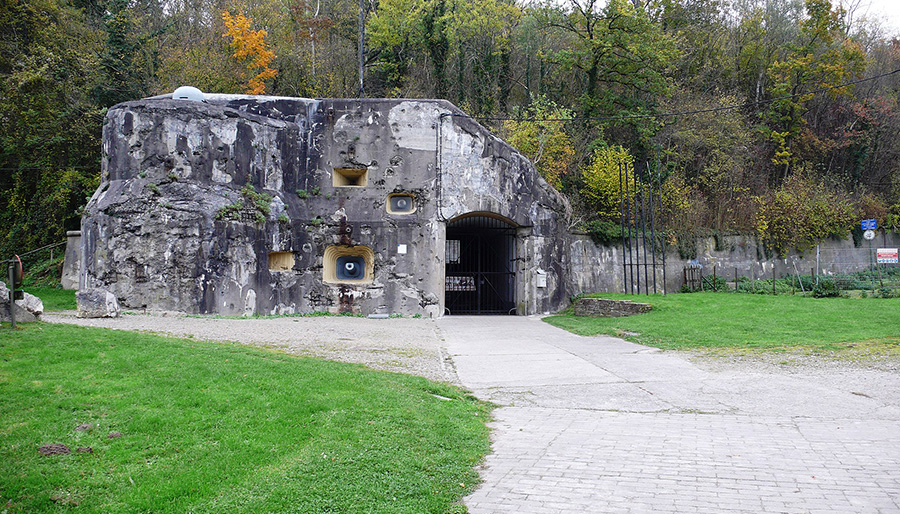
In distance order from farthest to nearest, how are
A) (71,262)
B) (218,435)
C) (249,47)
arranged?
(249,47)
(71,262)
(218,435)

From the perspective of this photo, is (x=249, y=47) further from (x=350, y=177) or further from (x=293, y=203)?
(x=293, y=203)

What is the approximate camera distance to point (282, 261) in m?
17.7

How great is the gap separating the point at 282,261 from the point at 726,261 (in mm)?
18863

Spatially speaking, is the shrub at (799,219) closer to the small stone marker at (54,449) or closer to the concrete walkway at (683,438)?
the concrete walkway at (683,438)

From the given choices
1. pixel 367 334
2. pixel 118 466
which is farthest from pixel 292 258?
pixel 118 466

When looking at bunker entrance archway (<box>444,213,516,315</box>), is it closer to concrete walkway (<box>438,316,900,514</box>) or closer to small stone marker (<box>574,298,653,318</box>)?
small stone marker (<box>574,298,653,318</box>)

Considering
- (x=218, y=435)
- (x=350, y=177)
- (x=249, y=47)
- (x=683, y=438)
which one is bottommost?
(x=683, y=438)

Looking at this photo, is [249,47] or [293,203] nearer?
[293,203]

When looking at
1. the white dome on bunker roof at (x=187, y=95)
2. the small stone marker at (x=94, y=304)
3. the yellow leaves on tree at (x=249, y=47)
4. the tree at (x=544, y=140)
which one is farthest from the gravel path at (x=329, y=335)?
the yellow leaves on tree at (x=249, y=47)

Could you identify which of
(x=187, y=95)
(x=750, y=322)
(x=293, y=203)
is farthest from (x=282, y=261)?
(x=750, y=322)

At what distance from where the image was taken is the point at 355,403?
20.1ft

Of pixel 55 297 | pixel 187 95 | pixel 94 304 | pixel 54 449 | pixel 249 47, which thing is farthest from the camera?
pixel 249 47

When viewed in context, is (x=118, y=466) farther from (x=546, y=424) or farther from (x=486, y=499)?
(x=546, y=424)

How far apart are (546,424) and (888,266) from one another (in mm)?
28985
